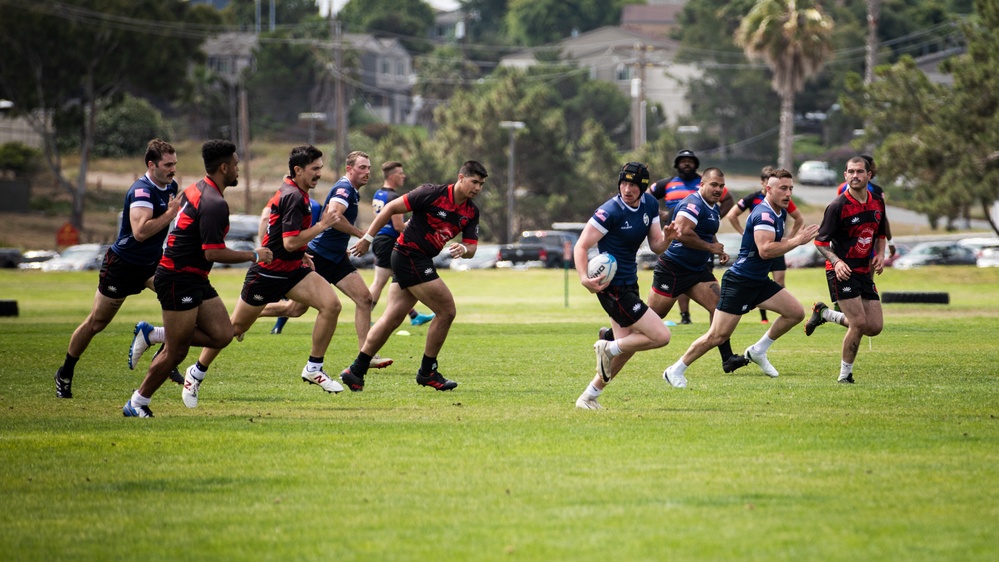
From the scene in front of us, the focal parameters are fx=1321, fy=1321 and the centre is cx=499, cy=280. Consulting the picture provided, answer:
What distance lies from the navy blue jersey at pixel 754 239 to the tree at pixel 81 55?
6265 centimetres

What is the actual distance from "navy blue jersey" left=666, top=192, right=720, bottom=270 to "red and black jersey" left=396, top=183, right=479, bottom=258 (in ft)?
9.40

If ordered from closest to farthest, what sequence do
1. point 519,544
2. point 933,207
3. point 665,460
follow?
point 519,544 < point 665,460 < point 933,207

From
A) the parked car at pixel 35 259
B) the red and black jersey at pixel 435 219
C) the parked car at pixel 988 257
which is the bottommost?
the parked car at pixel 35 259

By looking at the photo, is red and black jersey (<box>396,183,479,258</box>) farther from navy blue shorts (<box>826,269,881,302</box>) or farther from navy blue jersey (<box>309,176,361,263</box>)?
navy blue shorts (<box>826,269,881,302</box>)

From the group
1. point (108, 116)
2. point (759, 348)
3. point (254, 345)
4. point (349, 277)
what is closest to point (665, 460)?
point (759, 348)

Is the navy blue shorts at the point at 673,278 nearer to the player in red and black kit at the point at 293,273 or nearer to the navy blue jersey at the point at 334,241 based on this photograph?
the navy blue jersey at the point at 334,241

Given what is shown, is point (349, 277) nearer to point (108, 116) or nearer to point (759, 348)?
point (759, 348)

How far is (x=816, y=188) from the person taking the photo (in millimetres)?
93062

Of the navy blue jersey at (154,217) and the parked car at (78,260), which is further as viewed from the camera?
the parked car at (78,260)

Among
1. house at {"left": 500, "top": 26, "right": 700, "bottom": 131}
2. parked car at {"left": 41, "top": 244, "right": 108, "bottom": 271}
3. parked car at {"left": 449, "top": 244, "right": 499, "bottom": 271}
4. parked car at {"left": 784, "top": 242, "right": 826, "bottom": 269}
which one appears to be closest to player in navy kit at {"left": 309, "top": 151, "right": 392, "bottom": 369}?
parked car at {"left": 784, "top": 242, "right": 826, "bottom": 269}

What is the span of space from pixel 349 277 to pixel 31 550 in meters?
8.74

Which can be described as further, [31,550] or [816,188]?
[816,188]

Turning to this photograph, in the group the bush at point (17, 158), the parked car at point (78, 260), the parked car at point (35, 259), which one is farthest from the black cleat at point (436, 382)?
the bush at point (17, 158)

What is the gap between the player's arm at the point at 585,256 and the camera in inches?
440
